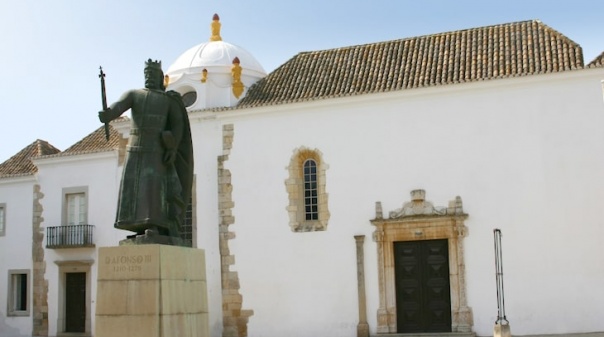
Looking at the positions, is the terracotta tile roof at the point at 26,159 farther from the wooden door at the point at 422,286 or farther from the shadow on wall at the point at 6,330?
the wooden door at the point at 422,286

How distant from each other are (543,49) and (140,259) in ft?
45.4

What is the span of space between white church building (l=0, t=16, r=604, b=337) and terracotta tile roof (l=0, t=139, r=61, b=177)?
5.05 meters

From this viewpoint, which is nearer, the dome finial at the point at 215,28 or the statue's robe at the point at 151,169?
the statue's robe at the point at 151,169

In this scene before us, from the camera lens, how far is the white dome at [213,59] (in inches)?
899

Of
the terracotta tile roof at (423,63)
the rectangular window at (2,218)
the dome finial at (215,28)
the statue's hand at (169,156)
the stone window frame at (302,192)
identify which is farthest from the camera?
the rectangular window at (2,218)

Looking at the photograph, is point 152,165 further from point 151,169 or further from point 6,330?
point 6,330

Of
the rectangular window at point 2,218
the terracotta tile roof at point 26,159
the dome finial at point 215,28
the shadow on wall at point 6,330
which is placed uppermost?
the dome finial at point 215,28

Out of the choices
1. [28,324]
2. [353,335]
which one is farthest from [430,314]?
[28,324]

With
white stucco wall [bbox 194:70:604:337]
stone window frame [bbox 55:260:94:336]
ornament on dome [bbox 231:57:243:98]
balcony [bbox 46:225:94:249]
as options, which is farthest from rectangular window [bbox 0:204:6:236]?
ornament on dome [bbox 231:57:243:98]

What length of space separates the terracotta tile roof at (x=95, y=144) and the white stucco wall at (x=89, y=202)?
19 centimetres

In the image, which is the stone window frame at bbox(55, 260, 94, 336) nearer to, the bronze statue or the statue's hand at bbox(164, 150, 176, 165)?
the bronze statue

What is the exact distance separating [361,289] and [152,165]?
1080 centimetres

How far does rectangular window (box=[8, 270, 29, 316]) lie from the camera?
25609 millimetres

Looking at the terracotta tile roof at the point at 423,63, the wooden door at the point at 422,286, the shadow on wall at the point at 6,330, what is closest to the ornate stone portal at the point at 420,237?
the wooden door at the point at 422,286
